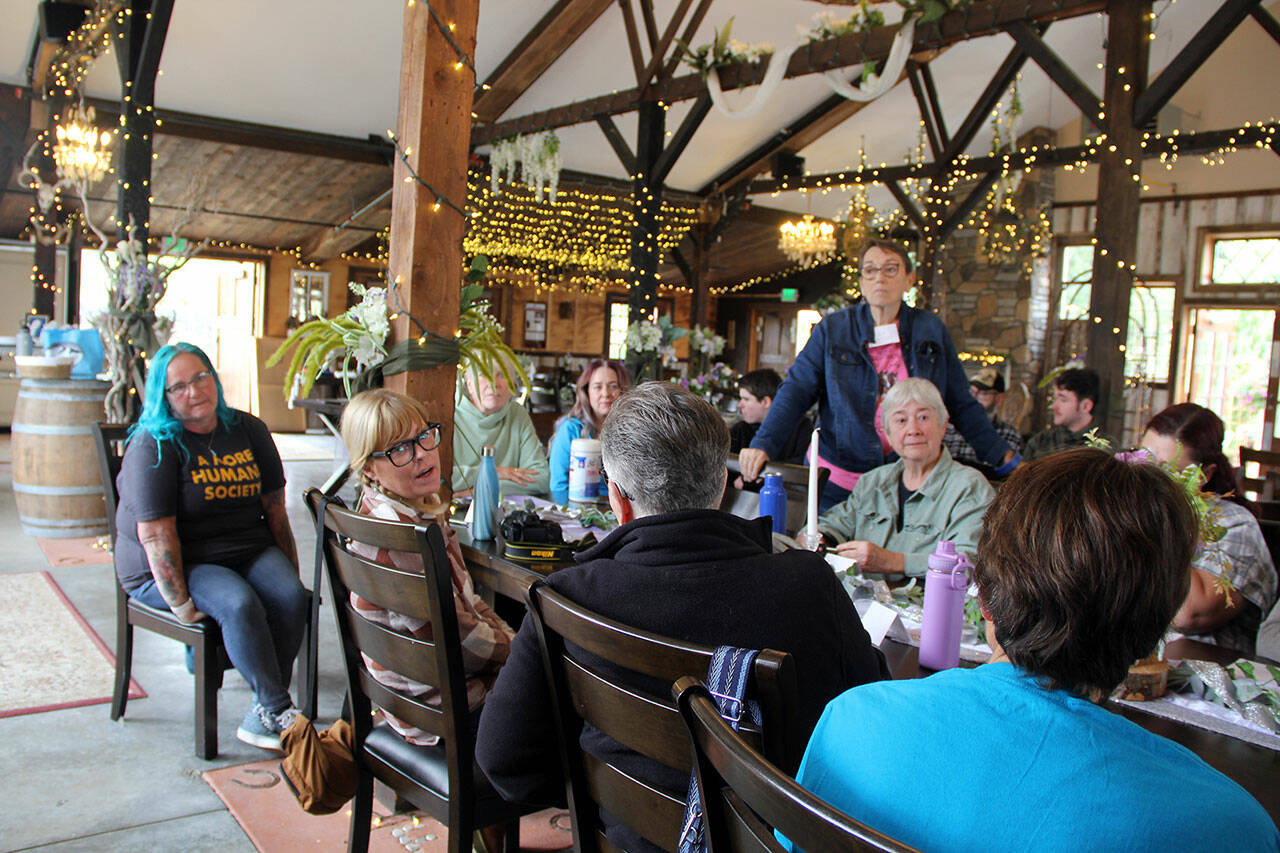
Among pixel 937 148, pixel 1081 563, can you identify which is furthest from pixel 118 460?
pixel 937 148

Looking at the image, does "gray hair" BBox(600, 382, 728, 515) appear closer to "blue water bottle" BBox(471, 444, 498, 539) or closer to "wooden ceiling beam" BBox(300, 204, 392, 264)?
"blue water bottle" BBox(471, 444, 498, 539)

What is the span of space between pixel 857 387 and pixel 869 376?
0.06 meters

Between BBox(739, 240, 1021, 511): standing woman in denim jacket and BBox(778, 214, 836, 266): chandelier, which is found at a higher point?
BBox(778, 214, 836, 266): chandelier

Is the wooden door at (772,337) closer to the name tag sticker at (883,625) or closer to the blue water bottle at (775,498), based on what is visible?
the blue water bottle at (775,498)

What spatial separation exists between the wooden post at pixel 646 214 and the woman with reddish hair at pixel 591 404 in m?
4.59

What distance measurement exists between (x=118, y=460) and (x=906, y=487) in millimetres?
2493

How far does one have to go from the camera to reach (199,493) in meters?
2.88

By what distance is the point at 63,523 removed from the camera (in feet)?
17.3

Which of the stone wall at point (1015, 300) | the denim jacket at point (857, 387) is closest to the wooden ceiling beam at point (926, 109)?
the stone wall at point (1015, 300)

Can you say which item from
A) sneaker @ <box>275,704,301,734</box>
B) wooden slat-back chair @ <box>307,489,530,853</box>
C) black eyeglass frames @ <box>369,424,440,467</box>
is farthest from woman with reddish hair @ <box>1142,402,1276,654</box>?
sneaker @ <box>275,704,301,734</box>

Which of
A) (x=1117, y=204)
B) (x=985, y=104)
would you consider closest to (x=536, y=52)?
(x=985, y=104)

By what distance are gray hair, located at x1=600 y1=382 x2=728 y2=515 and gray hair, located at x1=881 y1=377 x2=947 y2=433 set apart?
129cm

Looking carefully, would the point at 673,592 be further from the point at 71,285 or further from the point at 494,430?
the point at 71,285

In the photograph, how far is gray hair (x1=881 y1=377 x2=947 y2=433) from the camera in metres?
2.60
